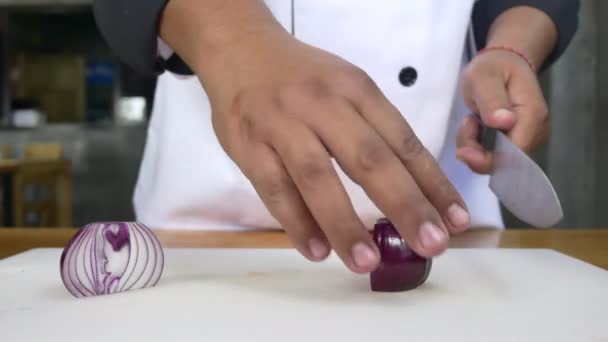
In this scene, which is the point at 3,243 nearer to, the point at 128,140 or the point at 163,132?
the point at 163,132

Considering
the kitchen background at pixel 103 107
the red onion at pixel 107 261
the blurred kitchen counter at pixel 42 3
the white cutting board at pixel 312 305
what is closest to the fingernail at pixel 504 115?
the white cutting board at pixel 312 305

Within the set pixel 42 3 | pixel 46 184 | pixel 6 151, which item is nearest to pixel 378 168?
pixel 46 184

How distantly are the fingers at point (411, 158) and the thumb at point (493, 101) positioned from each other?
0.24 m

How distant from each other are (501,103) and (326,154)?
0.33 meters

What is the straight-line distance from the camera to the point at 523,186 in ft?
1.90

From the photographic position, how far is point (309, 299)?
Answer: 0.46m

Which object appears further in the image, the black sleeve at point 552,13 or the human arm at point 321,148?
the black sleeve at point 552,13

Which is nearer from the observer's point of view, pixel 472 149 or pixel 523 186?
pixel 523 186

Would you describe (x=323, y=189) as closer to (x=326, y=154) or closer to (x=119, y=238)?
(x=326, y=154)

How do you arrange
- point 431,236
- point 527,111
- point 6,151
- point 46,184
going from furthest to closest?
1. point 6,151
2. point 46,184
3. point 527,111
4. point 431,236

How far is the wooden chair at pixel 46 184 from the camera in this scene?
325 cm

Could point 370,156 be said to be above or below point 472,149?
above

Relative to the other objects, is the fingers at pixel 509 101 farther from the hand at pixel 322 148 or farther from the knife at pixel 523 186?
the hand at pixel 322 148

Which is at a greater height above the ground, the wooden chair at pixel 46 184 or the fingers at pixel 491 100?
the fingers at pixel 491 100
